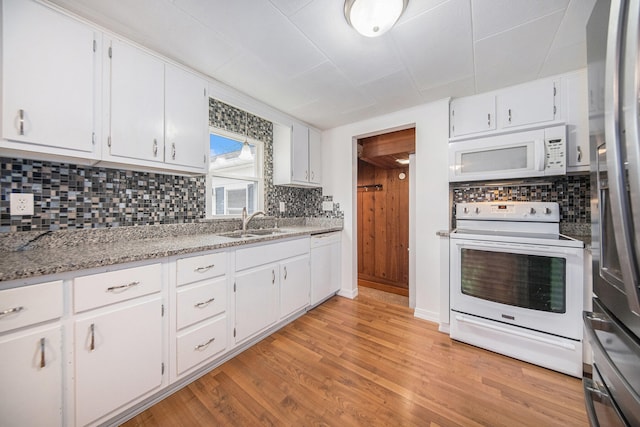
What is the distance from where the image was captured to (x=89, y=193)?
1.56 metres

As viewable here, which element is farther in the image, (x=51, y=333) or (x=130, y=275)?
(x=130, y=275)

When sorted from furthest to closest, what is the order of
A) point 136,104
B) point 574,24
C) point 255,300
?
point 255,300
point 136,104
point 574,24

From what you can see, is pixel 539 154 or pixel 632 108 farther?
pixel 539 154

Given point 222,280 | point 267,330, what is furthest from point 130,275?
point 267,330

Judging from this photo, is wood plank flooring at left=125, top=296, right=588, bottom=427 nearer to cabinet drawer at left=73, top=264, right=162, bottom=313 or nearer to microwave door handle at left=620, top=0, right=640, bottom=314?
cabinet drawer at left=73, top=264, right=162, bottom=313

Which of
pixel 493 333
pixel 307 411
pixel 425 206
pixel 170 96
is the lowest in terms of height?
pixel 307 411

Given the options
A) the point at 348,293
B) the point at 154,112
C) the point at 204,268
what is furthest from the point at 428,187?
the point at 154,112

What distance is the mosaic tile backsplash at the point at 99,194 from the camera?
1.33 m

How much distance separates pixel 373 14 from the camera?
1251mm

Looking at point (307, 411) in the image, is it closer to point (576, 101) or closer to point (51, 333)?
point (51, 333)

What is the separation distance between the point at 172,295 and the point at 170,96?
143cm

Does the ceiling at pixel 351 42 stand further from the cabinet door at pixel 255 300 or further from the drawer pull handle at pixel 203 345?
the drawer pull handle at pixel 203 345

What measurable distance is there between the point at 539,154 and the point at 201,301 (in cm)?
284

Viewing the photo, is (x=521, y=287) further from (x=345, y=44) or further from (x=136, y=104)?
(x=136, y=104)
